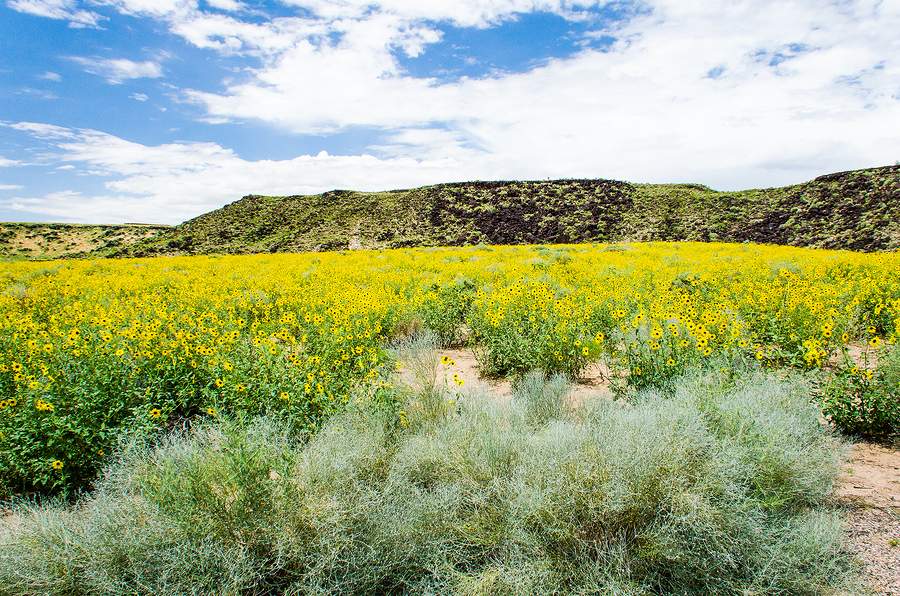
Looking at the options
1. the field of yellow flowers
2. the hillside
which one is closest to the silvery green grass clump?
the field of yellow flowers

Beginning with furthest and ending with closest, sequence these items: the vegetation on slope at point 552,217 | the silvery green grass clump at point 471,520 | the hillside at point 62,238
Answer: the hillside at point 62,238, the vegetation on slope at point 552,217, the silvery green grass clump at point 471,520

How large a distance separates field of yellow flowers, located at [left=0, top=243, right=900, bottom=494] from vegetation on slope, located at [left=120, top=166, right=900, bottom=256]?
1132 inches

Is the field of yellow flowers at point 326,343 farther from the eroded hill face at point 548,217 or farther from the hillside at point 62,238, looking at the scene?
the hillside at point 62,238

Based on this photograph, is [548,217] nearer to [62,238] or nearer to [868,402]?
[868,402]

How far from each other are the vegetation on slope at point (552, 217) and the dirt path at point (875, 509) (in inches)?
1285

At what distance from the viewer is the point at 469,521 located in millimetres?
2965

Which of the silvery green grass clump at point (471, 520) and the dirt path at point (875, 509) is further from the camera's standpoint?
the dirt path at point (875, 509)

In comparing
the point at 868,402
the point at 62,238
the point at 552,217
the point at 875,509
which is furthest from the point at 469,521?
the point at 62,238

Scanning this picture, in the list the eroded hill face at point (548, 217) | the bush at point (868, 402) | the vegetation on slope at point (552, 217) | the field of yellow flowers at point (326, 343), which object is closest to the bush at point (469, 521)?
the field of yellow flowers at point (326, 343)

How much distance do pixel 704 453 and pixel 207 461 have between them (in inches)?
139

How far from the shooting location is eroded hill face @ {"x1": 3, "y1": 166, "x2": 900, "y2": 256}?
3572 cm

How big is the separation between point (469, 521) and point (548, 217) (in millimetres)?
52058

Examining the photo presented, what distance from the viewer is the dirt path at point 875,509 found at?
290 cm

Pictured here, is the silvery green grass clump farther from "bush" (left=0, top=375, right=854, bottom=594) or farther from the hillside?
the hillside
